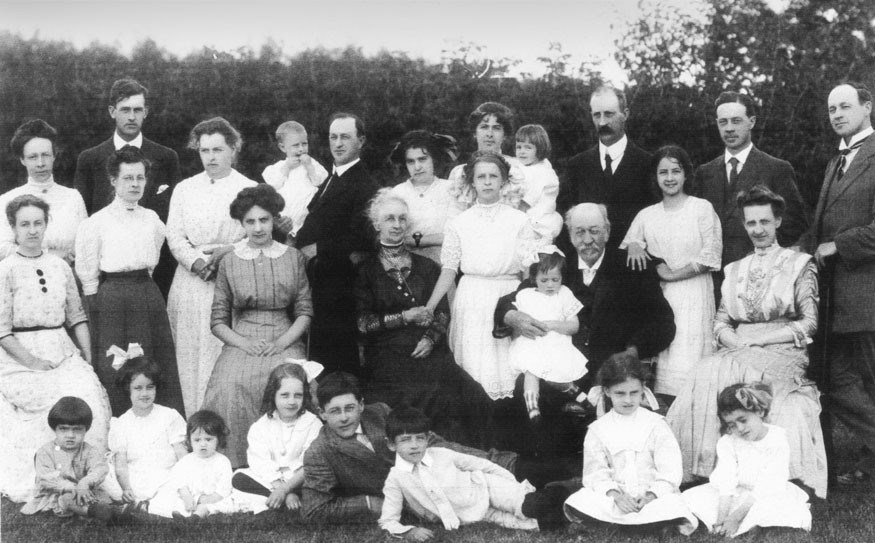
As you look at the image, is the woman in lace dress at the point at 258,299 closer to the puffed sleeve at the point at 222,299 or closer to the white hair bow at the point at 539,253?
the puffed sleeve at the point at 222,299

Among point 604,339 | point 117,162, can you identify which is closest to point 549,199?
point 604,339

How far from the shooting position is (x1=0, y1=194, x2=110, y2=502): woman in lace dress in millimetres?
4984

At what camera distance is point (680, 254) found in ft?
17.8

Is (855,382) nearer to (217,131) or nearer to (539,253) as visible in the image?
(539,253)

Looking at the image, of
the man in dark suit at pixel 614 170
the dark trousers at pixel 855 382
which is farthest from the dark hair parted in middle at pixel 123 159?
the dark trousers at pixel 855 382

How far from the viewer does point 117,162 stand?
17.8 feet

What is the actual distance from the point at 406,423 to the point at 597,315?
122 centimetres

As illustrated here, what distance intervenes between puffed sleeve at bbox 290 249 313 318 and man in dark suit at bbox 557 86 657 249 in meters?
1.62

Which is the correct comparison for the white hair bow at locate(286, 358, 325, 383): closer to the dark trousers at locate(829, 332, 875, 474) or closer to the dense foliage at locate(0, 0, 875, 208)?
the dense foliage at locate(0, 0, 875, 208)

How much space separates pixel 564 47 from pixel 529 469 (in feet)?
10.2

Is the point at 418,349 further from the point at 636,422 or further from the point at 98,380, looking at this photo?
the point at 98,380

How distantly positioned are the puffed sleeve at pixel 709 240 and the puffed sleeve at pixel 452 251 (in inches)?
47.9

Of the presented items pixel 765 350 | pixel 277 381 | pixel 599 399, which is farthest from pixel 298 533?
pixel 765 350

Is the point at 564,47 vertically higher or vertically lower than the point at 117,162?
higher
